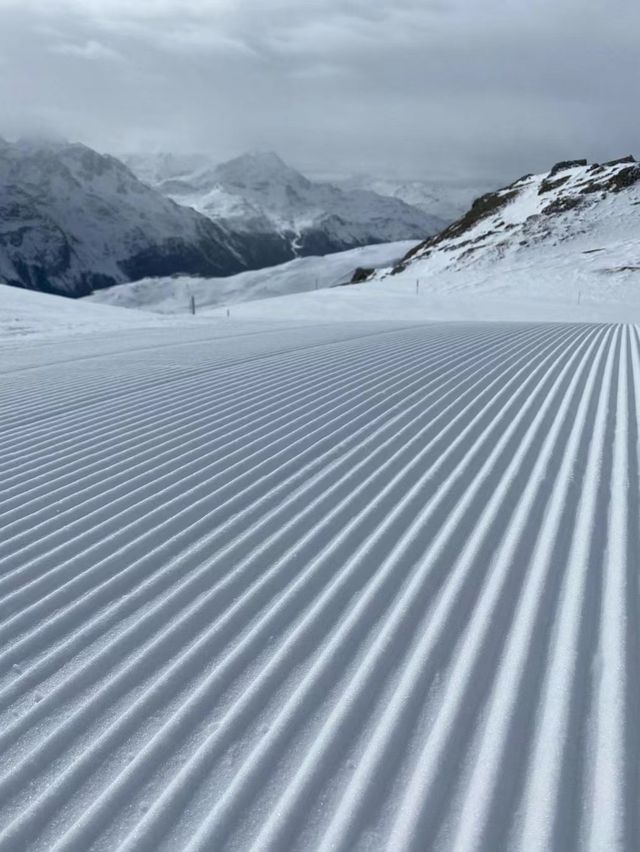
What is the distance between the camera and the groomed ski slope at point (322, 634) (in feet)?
11.0

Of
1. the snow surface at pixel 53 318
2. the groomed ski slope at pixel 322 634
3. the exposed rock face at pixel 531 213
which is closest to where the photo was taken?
the groomed ski slope at pixel 322 634

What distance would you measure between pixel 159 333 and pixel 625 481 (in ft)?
60.9

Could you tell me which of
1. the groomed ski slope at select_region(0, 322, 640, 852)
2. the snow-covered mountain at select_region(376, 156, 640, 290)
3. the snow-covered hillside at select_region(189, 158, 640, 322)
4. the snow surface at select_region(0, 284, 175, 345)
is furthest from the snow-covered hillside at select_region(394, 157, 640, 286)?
the groomed ski slope at select_region(0, 322, 640, 852)

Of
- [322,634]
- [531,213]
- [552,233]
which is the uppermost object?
[531,213]

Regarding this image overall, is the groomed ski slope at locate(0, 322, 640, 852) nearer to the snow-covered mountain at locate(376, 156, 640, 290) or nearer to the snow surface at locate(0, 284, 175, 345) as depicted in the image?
the snow surface at locate(0, 284, 175, 345)

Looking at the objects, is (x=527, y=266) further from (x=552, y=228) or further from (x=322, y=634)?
(x=322, y=634)

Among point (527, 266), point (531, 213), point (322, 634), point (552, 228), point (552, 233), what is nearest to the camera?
point (322, 634)

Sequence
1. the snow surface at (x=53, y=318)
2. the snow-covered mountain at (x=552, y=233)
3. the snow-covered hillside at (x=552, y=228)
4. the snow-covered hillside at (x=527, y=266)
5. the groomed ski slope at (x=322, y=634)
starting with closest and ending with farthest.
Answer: the groomed ski slope at (x=322, y=634) → the snow surface at (x=53, y=318) → the snow-covered hillside at (x=527, y=266) → the snow-covered mountain at (x=552, y=233) → the snow-covered hillside at (x=552, y=228)

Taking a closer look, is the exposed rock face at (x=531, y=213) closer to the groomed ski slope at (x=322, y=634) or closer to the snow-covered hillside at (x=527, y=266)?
the snow-covered hillside at (x=527, y=266)

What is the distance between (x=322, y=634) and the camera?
4676mm

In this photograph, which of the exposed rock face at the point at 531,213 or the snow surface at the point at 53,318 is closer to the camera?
the snow surface at the point at 53,318

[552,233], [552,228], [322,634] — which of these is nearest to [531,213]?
[552,228]

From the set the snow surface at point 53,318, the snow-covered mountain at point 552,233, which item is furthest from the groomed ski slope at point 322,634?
the snow-covered mountain at point 552,233

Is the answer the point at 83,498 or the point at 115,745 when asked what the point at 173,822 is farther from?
the point at 83,498
